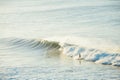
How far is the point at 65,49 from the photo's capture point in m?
16.3

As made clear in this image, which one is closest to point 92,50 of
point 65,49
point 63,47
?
point 65,49

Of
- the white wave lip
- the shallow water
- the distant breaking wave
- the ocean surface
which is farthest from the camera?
the distant breaking wave

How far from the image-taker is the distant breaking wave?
1357 centimetres

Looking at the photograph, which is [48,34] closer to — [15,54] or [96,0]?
[15,54]

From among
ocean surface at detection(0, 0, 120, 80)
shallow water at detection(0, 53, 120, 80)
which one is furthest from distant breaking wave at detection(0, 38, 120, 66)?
shallow water at detection(0, 53, 120, 80)

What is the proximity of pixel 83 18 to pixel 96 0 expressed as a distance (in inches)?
505

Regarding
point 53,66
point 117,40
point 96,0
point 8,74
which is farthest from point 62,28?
point 96,0

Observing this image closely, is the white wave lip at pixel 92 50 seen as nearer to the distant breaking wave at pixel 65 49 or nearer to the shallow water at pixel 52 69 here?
the distant breaking wave at pixel 65 49

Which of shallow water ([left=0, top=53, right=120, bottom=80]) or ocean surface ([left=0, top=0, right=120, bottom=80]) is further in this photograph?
ocean surface ([left=0, top=0, right=120, bottom=80])

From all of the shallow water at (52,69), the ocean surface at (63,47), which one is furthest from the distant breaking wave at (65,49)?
the shallow water at (52,69)

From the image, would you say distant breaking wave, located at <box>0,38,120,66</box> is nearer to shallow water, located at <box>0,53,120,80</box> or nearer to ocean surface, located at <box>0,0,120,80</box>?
ocean surface, located at <box>0,0,120,80</box>

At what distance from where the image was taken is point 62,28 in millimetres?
21469

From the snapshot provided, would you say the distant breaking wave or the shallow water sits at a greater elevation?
the distant breaking wave

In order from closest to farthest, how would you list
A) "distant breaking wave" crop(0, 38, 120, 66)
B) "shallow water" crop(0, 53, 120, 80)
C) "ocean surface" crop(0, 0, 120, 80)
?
"shallow water" crop(0, 53, 120, 80) → "ocean surface" crop(0, 0, 120, 80) → "distant breaking wave" crop(0, 38, 120, 66)
